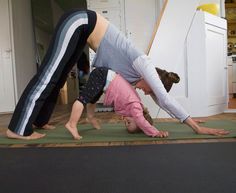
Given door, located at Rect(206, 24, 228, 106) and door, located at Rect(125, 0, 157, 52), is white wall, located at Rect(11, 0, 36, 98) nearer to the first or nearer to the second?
door, located at Rect(125, 0, 157, 52)

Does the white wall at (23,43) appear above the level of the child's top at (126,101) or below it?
above

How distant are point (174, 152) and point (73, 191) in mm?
511

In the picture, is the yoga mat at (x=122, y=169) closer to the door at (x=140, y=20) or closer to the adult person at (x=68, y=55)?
the adult person at (x=68, y=55)

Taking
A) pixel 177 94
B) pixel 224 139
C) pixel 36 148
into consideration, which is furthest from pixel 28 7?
pixel 224 139

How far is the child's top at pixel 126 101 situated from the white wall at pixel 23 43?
2.59m

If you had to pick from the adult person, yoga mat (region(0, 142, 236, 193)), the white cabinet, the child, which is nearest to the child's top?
the child

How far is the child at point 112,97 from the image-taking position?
4.80 feet

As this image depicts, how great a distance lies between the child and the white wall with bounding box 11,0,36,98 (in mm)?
2530

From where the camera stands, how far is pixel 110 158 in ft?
3.39

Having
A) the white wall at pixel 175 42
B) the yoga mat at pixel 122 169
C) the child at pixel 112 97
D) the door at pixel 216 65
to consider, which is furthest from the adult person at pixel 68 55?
the door at pixel 216 65

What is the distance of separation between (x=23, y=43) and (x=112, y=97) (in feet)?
10.2

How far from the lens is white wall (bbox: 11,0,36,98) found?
3.80 m

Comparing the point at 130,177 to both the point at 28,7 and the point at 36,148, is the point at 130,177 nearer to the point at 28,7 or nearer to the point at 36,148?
the point at 36,148

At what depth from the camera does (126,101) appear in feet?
4.90
